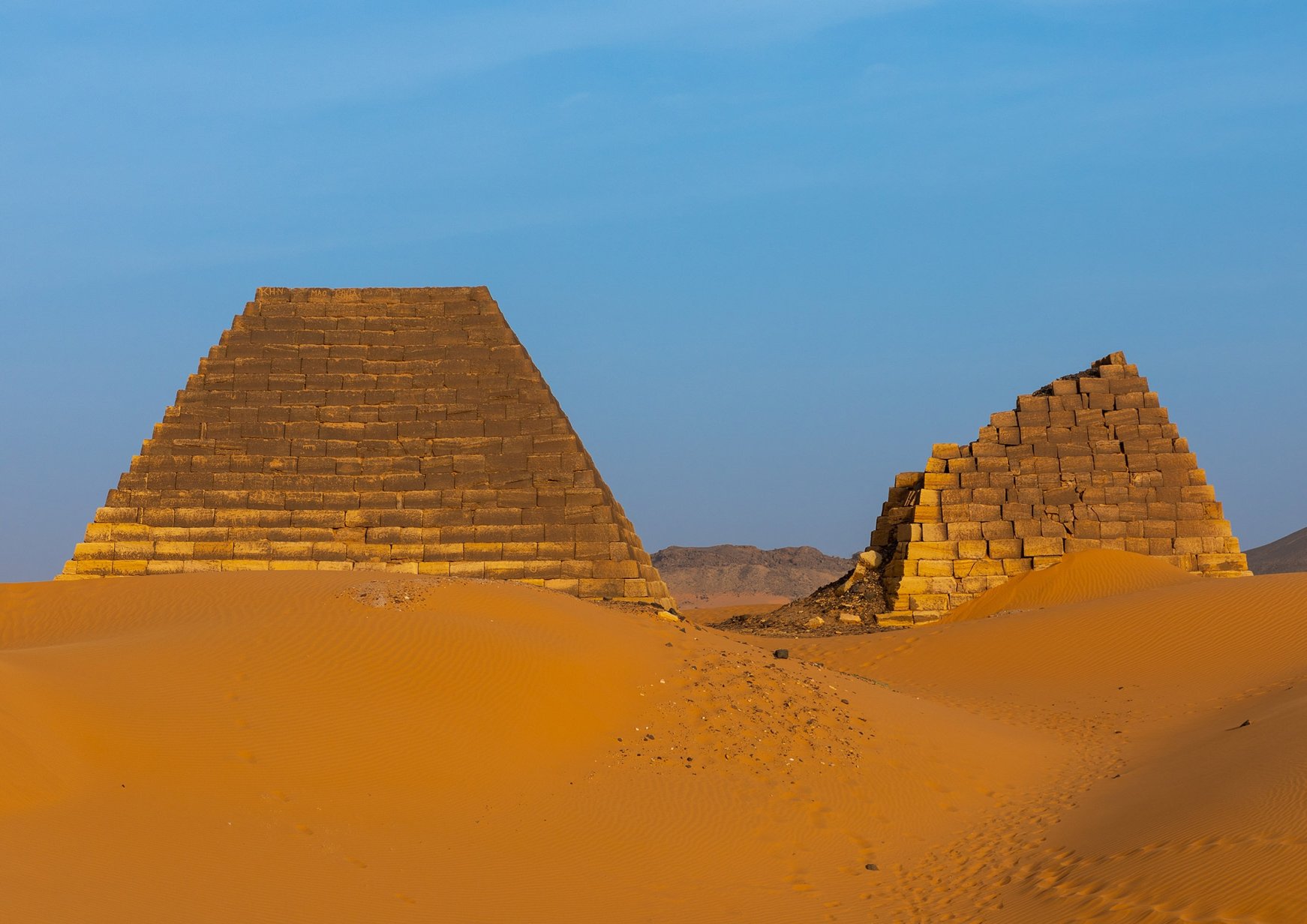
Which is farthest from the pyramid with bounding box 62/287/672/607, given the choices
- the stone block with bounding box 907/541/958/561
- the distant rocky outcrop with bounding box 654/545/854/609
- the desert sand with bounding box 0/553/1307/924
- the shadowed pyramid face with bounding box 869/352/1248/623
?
the distant rocky outcrop with bounding box 654/545/854/609

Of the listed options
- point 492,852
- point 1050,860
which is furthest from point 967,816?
point 492,852

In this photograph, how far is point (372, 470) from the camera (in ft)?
74.5

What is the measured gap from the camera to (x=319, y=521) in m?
22.3

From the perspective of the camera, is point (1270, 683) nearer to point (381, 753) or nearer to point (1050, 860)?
point (1050, 860)

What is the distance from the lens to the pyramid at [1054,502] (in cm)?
2372

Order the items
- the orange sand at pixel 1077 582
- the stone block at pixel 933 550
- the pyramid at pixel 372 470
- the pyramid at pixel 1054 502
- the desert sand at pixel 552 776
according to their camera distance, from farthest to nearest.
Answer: the stone block at pixel 933 550
the pyramid at pixel 1054 502
the orange sand at pixel 1077 582
the pyramid at pixel 372 470
the desert sand at pixel 552 776

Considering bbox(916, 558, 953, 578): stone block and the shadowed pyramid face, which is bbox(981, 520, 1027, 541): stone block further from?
bbox(916, 558, 953, 578): stone block

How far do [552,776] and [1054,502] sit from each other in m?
15.9

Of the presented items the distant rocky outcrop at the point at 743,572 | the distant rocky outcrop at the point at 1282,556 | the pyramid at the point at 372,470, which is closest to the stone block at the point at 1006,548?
the pyramid at the point at 372,470

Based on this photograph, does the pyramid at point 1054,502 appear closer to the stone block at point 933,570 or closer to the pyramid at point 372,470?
the stone block at point 933,570

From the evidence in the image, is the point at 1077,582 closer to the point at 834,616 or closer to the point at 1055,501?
the point at 1055,501

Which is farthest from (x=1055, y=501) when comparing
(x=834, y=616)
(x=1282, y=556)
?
(x=1282, y=556)

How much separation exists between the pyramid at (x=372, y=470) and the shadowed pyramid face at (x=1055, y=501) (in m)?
5.24

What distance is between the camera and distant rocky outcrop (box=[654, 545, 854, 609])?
6744 cm
